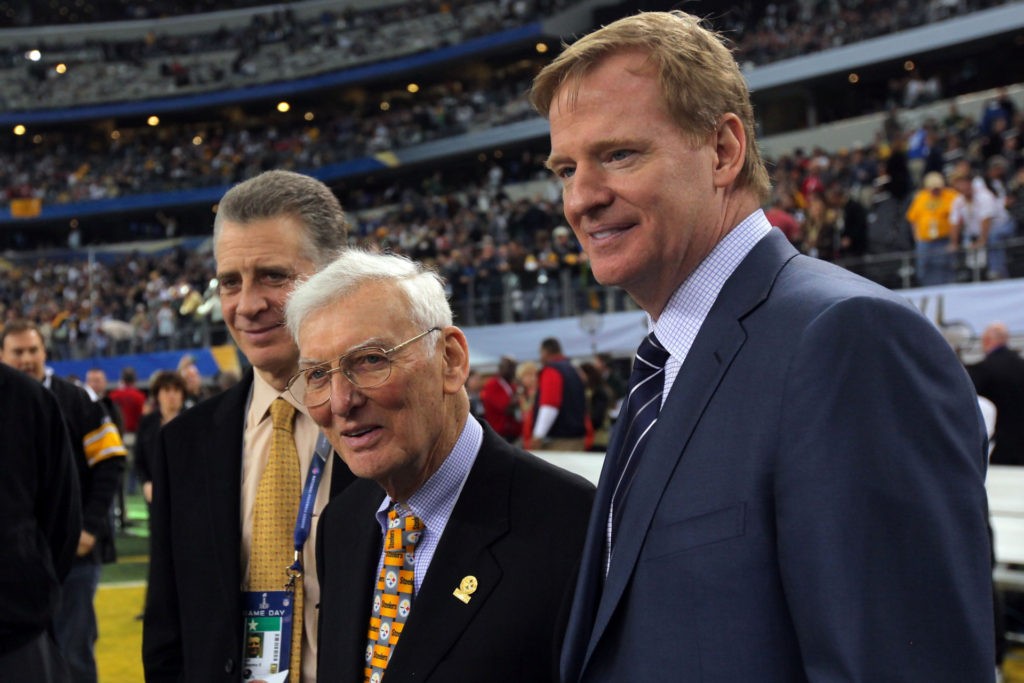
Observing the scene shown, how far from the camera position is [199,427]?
2490 mm

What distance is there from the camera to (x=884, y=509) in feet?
3.87

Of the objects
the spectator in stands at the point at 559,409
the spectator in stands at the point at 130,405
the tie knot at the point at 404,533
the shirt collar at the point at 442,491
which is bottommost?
the spectator in stands at the point at 130,405

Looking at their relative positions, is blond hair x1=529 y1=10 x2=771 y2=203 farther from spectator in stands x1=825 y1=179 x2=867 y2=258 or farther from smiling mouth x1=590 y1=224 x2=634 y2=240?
spectator in stands x1=825 y1=179 x2=867 y2=258

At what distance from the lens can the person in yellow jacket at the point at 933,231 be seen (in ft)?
36.1

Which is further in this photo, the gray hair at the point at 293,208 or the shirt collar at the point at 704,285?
the gray hair at the point at 293,208

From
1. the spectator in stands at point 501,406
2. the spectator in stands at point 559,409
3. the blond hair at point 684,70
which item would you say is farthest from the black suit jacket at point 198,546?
the spectator in stands at point 501,406

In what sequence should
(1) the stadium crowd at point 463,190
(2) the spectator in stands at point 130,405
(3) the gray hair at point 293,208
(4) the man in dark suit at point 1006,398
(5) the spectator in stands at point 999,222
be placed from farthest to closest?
(1) the stadium crowd at point 463,190
(2) the spectator in stands at point 130,405
(5) the spectator in stands at point 999,222
(4) the man in dark suit at point 1006,398
(3) the gray hair at point 293,208

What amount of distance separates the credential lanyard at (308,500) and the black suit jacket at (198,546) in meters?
0.03

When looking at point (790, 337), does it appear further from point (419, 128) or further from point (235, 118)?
point (235, 118)

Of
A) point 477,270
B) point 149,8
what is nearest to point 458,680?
point 477,270

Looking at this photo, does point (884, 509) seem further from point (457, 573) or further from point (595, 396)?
point (595, 396)

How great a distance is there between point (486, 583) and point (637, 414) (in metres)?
0.50

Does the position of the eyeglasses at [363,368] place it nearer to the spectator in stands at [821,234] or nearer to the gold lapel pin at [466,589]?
the gold lapel pin at [466,589]

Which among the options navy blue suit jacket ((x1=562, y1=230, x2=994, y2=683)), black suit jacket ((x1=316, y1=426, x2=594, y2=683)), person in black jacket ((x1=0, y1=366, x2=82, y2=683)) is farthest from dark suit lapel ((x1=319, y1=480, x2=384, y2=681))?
person in black jacket ((x1=0, y1=366, x2=82, y2=683))
